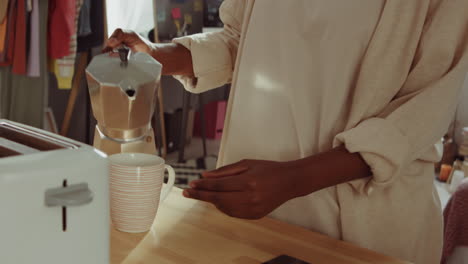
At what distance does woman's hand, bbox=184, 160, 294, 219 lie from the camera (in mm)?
746

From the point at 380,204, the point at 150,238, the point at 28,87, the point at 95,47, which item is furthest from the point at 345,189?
the point at 95,47

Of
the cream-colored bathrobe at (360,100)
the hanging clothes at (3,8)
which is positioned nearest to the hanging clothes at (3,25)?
the hanging clothes at (3,8)

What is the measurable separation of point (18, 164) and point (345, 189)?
0.62m

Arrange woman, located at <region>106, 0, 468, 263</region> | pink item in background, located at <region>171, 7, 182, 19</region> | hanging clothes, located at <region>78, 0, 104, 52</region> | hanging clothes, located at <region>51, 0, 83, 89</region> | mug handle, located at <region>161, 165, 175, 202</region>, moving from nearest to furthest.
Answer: woman, located at <region>106, 0, 468, 263</region>
mug handle, located at <region>161, 165, 175, 202</region>
hanging clothes, located at <region>51, 0, 83, 89</region>
hanging clothes, located at <region>78, 0, 104, 52</region>
pink item in background, located at <region>171, 7, 182, 19</region>

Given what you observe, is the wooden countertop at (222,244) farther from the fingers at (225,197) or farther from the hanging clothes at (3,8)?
the hanging clothes at (3,8)

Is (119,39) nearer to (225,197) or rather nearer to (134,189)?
(134,189)

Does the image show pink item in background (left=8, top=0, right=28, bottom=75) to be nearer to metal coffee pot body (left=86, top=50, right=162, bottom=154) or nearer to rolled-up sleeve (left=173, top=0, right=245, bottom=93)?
rolled-up sleeve (left=173, top=0, right=245, bottom=93)

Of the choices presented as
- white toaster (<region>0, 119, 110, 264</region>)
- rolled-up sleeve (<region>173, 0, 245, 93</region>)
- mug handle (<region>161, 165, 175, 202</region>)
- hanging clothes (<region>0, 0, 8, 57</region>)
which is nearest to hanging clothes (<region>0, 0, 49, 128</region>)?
hanging clothes (<region>0, 0, 8, 57</region>)

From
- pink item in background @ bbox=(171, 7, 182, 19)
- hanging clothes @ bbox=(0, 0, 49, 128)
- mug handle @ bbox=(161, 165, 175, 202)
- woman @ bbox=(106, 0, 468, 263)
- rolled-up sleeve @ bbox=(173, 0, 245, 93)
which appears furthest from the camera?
pink item in background @ bbox=(171, 7, 182, 19)

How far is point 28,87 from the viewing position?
3283 millimetres

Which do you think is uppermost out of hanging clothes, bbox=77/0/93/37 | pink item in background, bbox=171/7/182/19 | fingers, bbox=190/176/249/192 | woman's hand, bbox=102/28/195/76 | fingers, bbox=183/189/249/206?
woman's hand, bbox=102/28/195/76

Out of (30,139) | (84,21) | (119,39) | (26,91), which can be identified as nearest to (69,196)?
(30,139)

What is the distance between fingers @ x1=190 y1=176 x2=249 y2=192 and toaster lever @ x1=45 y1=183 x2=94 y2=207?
0.25 metres

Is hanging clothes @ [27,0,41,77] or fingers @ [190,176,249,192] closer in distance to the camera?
fingers @ [190,176,249,192]
